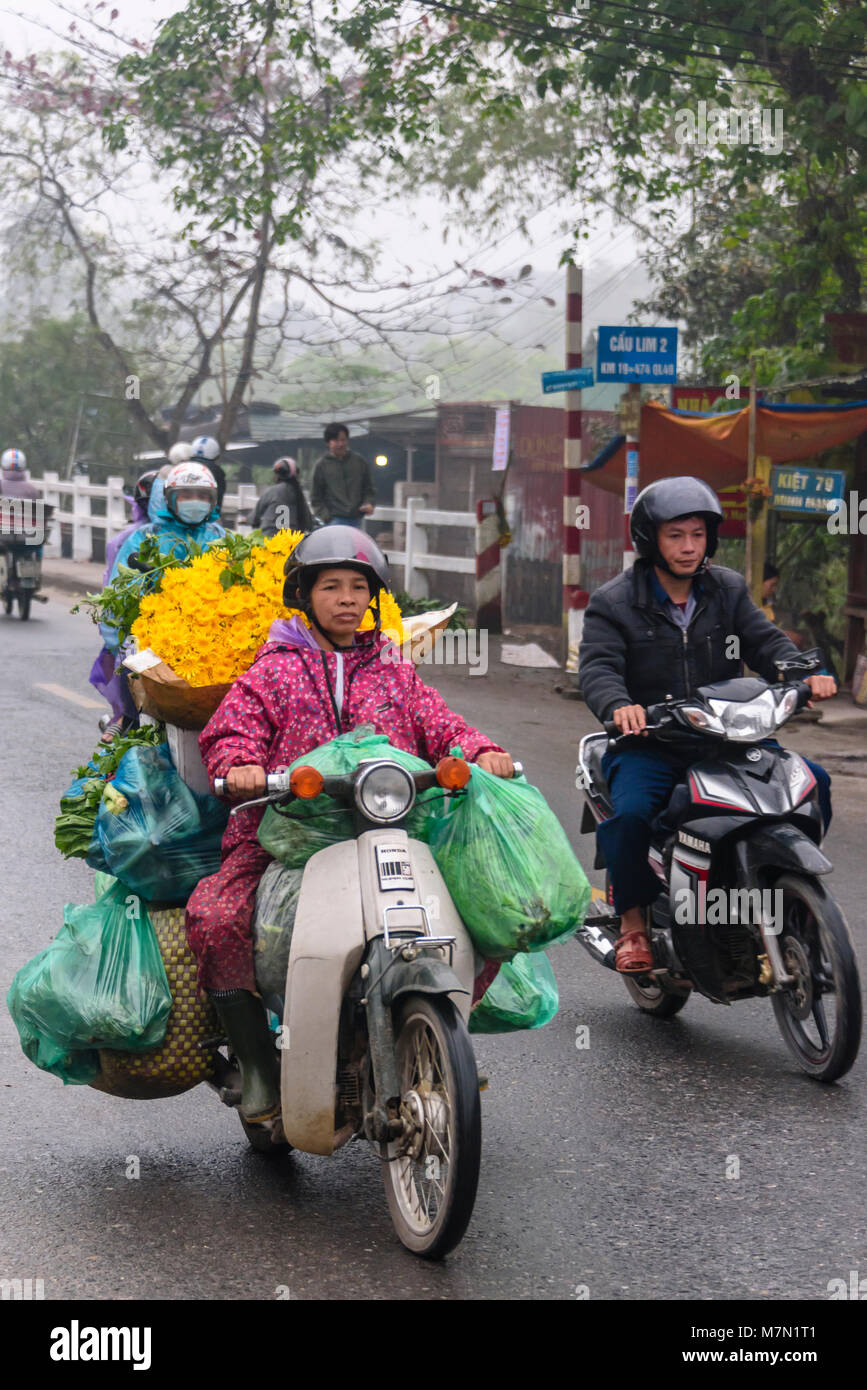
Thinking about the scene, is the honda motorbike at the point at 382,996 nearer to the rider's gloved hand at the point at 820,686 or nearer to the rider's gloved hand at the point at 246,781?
the rider's gloved hand at the point at 246,781

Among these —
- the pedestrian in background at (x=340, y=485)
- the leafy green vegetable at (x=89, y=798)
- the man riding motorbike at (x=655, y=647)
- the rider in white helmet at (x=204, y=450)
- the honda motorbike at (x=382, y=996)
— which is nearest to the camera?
the honda motorbike at (x=382, y=996)

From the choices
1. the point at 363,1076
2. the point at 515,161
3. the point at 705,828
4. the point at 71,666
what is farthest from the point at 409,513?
the point at 363,1076

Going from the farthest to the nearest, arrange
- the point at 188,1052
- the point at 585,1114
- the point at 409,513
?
the point at 409,513, the point at 585,1114, the point at 188,1052

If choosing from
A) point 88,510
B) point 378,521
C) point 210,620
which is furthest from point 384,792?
point 88,510

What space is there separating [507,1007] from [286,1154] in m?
0.70

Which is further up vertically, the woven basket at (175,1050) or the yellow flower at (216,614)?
the yellow flower at (216,614)

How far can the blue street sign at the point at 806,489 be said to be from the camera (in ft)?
40.1

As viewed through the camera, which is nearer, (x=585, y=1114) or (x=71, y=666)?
(x=585, y=1114)

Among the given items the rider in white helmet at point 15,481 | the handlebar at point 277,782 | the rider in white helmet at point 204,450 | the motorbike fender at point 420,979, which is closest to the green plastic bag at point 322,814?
the handlebar at point 277,782

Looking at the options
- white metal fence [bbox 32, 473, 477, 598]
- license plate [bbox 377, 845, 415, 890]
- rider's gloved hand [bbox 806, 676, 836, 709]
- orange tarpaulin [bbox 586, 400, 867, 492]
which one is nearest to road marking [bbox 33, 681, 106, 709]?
orange tarpaulin [bbox 586, 400, 867, 492]

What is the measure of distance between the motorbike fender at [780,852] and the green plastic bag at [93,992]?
1.76 meters
